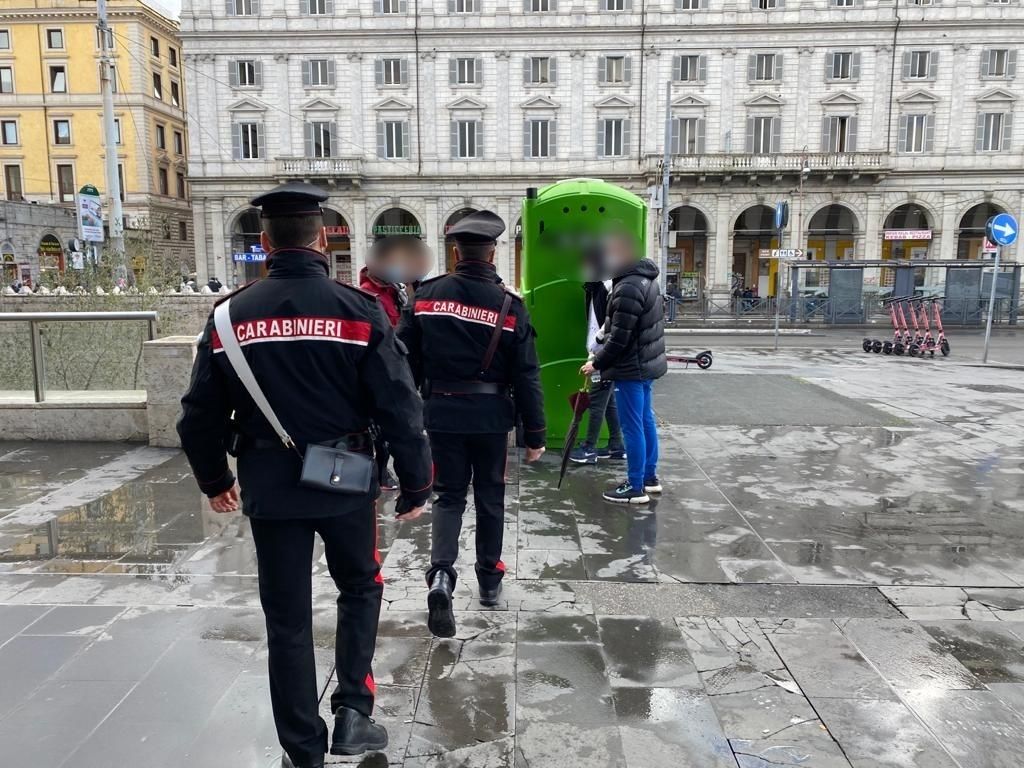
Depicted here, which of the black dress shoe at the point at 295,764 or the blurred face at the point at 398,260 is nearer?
the black dress shoe at the point at 295,764

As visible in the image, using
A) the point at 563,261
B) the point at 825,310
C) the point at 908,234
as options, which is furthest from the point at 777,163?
the point at 563,261

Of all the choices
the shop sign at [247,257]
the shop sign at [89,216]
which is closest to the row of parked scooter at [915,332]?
the shop sign at [89,216]

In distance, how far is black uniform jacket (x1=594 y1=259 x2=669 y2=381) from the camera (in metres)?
5.16

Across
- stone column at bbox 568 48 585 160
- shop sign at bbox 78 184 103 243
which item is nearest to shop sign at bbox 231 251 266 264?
stone column at bbox 568 48 585 160

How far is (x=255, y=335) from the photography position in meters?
2.36

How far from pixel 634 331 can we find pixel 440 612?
2519 mm

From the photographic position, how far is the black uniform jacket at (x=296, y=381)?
93.2 inches

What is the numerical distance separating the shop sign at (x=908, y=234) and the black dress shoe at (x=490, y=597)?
44141 millimetres

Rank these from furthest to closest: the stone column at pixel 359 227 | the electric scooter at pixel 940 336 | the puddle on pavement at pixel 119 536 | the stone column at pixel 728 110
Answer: the stone column at pixel 359 227, the stone column at pixel 728 110, the electric scooter at pixel 940 336, the puddle on pavement at pixel 119 536

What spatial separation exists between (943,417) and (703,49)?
120 feet

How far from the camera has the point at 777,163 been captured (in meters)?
40.7

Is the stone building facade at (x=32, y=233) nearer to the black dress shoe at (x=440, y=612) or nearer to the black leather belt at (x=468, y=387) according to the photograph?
the black leather belt at (x=468, y=387)

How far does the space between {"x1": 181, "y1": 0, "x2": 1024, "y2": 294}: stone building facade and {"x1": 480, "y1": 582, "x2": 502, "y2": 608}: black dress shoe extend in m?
36.1

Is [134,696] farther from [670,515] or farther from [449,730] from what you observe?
[670,515]
